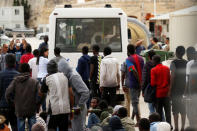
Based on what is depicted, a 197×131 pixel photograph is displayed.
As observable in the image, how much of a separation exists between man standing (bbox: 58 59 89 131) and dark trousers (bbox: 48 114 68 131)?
0.21 metres

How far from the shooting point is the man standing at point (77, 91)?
6.23 metres

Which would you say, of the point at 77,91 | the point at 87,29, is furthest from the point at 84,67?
the point at 77,91

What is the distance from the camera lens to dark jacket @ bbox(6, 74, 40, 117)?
21.7 ft

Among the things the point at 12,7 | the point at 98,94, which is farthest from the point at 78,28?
the point at 12,7

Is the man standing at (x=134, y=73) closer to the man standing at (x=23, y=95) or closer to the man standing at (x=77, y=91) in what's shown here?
the man standing at (x=77, y=91)

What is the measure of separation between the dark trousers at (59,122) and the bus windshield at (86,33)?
22.2 feet

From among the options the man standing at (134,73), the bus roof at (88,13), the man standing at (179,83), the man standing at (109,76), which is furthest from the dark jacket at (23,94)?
the bus roof at (88,13)

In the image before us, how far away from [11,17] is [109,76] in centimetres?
7943

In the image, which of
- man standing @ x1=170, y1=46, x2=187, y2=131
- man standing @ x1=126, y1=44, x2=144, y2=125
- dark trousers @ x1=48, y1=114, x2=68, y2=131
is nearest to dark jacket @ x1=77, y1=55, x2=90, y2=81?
man standing @ x1=126, y1=44, x2=144, y2=125

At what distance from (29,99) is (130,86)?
269 centimetres

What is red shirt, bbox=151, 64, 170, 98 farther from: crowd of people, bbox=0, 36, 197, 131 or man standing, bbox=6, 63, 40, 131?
man standing, bbox=6, 63, 40, 131

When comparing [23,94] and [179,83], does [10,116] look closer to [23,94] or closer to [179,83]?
[23,94]

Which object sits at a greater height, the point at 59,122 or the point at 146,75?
the point at 146,75

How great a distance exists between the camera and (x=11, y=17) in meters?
87.2
